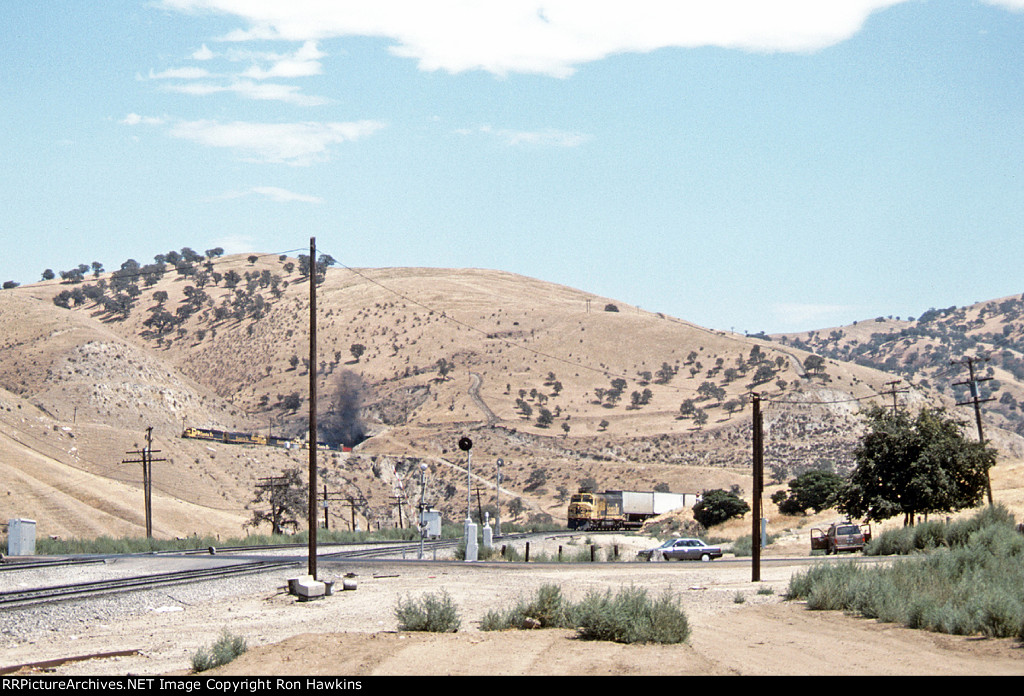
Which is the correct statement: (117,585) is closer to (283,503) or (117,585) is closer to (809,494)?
(809,494)

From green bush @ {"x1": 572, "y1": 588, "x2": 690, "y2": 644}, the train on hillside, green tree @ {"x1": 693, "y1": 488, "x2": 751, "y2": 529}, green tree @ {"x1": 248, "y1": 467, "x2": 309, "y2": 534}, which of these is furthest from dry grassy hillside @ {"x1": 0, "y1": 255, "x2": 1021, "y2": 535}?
green bush @ {"x1": 572, "y1": 588, "x2": 690, "y2": 644}

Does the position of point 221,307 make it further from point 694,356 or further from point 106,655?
point 106,655

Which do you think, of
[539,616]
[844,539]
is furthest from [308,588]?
[844,539]

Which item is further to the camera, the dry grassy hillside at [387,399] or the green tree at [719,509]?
the dry grassy hillside at [387,399]

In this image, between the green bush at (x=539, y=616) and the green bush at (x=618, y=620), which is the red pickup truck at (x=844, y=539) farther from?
the green bush at (x=618, y=620)

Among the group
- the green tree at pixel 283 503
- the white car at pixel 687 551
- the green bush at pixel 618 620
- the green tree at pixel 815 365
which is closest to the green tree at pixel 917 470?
the white car at pixel 687 551

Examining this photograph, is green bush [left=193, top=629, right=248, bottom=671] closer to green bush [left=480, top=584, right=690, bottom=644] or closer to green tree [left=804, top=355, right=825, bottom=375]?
Result: green bush [left=480, top=584, right=690, bottom=644]

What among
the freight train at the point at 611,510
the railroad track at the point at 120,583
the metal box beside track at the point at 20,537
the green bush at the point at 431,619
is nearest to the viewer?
the green bush at the point at 431,619

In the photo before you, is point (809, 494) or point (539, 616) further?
point (809, 494)

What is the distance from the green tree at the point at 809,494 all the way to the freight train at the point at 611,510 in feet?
39.5

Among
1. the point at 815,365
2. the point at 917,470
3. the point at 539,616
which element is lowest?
the point at 539,616

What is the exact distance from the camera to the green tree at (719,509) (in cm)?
7662

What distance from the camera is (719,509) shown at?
7681 centimetres

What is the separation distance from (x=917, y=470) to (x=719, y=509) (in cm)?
2717
